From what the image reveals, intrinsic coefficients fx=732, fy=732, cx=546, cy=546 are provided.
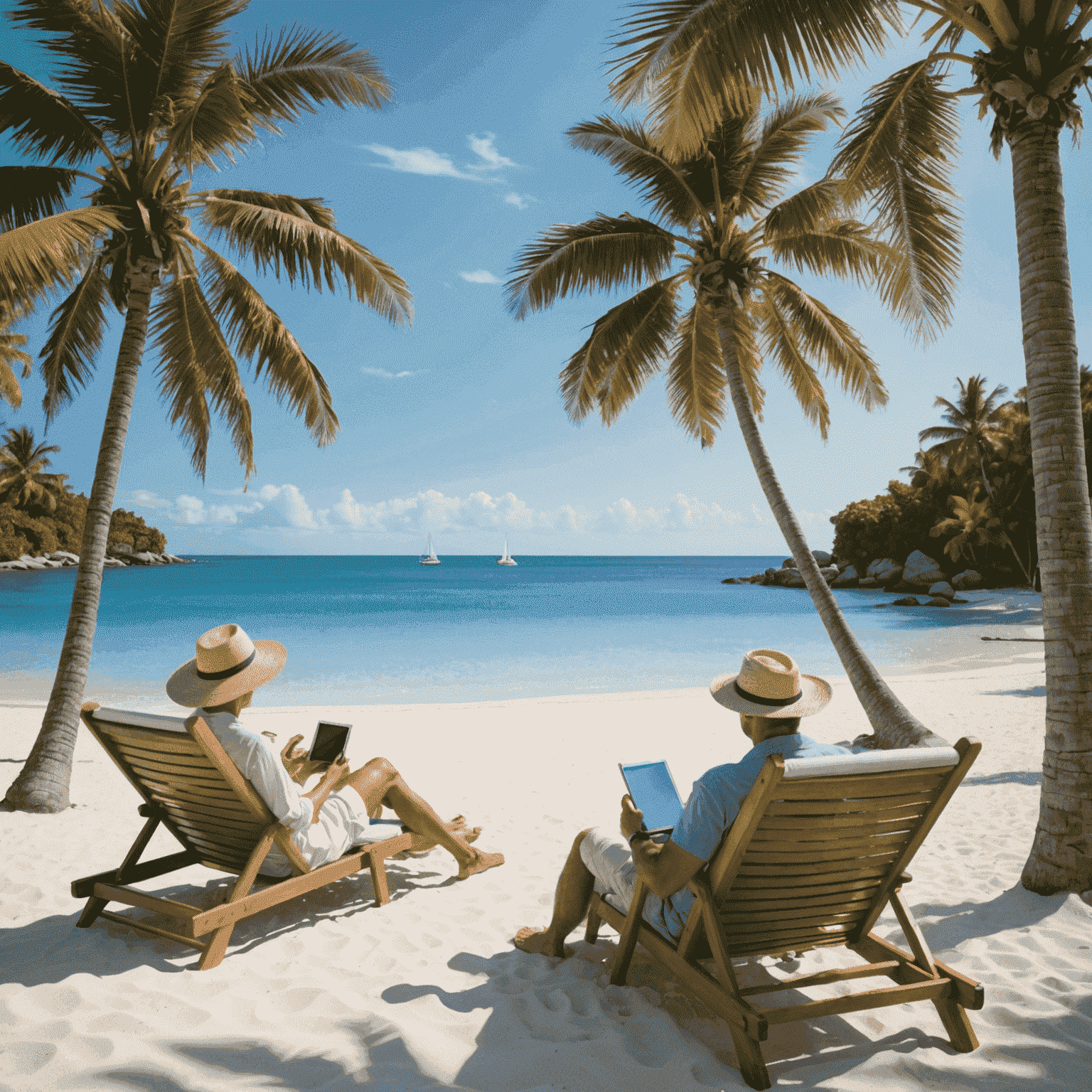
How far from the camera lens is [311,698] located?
48.8 ft

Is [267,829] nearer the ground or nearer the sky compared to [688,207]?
nearer the ground

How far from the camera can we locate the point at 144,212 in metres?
6.42

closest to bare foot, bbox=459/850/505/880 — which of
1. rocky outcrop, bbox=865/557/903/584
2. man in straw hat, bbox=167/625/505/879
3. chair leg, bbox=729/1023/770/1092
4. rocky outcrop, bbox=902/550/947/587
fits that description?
man in straw hat, bbox=167/625/505/879

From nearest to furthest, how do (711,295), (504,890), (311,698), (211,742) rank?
(211,742), (504,890), (711,295), (311,698)

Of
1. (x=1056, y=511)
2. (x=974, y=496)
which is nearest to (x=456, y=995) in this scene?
(x=1056, y=511)

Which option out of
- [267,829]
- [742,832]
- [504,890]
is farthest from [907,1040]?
[267,829]

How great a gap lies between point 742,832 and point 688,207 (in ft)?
29.8

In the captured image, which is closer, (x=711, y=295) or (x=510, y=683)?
(x=711, y=295)

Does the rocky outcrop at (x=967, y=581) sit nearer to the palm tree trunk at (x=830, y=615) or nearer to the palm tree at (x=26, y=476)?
the palm tree trunk at (x=830, y=615)

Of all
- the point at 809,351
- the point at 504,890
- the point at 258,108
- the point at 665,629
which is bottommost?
the point at 665,629

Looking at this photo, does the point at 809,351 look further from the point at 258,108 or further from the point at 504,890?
the point at 504,890

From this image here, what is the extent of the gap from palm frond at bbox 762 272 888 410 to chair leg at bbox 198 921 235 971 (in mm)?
9459

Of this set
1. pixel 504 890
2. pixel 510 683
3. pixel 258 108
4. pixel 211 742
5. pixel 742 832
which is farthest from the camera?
pixel 510 683

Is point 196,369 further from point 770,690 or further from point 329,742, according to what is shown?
point 770,690
